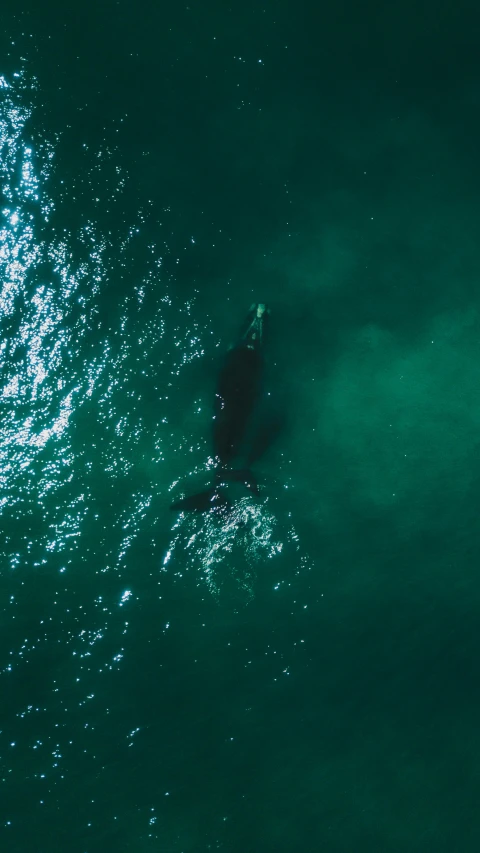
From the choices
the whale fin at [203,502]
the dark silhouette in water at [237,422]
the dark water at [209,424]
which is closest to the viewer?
the dark water at [209,424]

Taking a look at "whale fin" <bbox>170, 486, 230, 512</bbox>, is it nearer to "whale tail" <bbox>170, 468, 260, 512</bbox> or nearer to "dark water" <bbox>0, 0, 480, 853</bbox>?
"whale tail" <bbox>170, 468, 260, 512</bbox>

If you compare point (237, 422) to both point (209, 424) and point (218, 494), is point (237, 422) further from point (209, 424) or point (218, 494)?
point (218, 494)

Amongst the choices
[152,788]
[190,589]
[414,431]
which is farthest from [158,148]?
[152,788]

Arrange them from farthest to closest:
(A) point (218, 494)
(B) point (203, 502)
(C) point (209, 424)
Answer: (C) point (209, 424) < (A) point (218, 494) < (B) point (203, 502)

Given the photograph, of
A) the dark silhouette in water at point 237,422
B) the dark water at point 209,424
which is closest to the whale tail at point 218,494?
the dark silhouette in water at point 237,422

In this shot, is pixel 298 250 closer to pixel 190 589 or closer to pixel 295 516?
pixel 295 516

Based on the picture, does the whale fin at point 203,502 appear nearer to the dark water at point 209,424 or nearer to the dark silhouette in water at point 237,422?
the dark silhouette in water at point 237,422

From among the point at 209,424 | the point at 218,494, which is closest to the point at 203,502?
the point at 218,494
